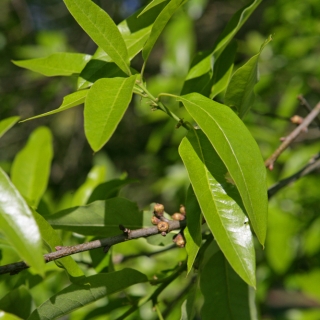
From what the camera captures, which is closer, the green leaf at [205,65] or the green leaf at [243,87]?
the green leaf at [243,87]

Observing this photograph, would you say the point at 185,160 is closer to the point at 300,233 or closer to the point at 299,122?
the point at 299,122

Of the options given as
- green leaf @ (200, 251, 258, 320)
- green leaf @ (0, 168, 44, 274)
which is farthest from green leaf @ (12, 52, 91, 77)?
green leaf @ (200, 251, 258, 320)

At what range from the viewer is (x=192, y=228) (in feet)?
2.79

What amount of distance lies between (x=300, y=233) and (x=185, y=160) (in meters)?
1.18

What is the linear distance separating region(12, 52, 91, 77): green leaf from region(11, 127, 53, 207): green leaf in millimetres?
451

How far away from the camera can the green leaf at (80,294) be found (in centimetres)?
86

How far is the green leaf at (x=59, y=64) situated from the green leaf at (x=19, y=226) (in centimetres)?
40

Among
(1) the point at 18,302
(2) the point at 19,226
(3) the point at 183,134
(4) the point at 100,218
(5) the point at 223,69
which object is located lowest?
(3) the point at 183,134

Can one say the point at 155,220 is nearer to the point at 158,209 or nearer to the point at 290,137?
the point at 158,209

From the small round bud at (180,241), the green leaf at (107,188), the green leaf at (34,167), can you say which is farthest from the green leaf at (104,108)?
the green leaf at (34,167)

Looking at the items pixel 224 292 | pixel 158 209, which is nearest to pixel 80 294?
pixel 158 209

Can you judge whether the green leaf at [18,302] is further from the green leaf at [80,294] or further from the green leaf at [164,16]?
the green leaf at [164,16]

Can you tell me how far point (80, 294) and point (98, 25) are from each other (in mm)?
495

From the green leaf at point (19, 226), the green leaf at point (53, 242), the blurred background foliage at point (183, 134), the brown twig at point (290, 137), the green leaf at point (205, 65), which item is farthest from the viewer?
the blurred background foliage at point (183, 134)
